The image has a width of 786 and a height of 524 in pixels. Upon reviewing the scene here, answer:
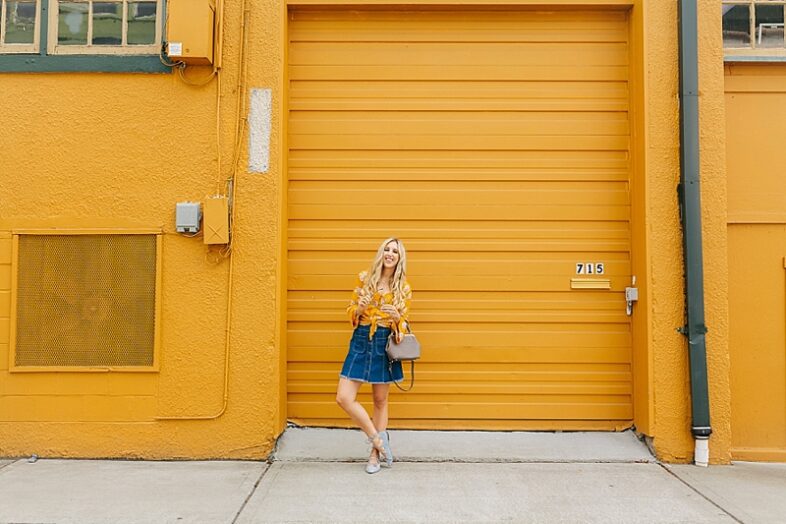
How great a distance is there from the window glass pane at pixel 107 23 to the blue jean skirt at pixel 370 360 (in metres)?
3.23

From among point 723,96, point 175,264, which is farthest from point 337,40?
point 723,96

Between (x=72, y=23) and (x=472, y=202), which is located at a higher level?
(x=72, y=23)

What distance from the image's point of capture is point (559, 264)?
578 cm

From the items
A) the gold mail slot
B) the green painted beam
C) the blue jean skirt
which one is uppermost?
the green painted beam

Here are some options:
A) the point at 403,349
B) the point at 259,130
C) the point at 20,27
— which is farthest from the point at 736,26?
the point at 20,27

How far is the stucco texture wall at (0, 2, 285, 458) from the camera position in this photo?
5.39 meters

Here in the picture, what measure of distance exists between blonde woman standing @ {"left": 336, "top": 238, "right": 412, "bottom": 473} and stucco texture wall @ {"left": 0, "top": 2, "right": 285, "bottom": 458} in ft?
2.44

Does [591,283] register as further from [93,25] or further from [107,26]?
[93,25]

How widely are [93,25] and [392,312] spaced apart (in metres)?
3.51

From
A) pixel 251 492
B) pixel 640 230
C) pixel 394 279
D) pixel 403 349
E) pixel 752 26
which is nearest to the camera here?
pixel 251 492

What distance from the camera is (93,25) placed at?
5633 mm

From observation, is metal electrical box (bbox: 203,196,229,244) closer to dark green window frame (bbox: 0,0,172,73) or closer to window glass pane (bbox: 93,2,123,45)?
dark green window frame (bbox: 0,0,172,73)

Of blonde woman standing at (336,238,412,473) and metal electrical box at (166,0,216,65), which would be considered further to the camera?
metal electrical box at (166,0,216,65)

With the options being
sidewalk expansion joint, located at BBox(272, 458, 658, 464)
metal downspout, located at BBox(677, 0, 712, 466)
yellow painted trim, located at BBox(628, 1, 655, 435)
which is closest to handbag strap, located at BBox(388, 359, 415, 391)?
sidewalk expansion joint, located at BBox(272, 458, 658, 464)
